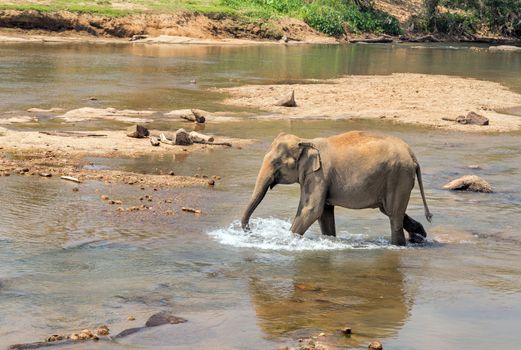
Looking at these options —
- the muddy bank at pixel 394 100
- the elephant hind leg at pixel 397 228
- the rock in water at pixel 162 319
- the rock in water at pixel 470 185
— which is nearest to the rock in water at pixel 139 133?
the muddy bank at pixel 394 100

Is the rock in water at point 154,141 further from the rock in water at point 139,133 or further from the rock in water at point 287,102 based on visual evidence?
the rock in water at point 287,102

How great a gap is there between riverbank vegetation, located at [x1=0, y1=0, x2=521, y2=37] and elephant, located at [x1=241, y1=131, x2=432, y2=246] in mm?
39717

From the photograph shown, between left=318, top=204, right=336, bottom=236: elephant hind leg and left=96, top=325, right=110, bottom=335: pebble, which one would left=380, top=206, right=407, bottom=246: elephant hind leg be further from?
left=96, top=325, right=110, bottom=335: pebble

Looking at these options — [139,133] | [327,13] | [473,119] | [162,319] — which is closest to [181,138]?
[139,133]

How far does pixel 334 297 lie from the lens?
907 cm

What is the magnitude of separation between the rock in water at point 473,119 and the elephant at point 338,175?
1140 cm

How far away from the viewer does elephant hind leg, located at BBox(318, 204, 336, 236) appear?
11.5m

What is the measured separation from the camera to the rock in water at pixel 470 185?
592 inches

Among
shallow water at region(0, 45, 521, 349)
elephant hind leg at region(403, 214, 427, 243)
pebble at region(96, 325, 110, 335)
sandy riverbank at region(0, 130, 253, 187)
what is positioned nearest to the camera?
pebble at region(96, 325, 110, 335)

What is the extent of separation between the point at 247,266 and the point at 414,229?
8.51ft

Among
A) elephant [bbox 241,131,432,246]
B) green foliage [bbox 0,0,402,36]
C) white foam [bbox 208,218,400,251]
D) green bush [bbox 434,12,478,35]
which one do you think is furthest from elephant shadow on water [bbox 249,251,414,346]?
green bush [bbox 434,12,478,35]

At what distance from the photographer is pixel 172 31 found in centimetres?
5128

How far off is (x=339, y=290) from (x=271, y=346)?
6.31 ft

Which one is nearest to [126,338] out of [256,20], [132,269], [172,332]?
[172,332]
